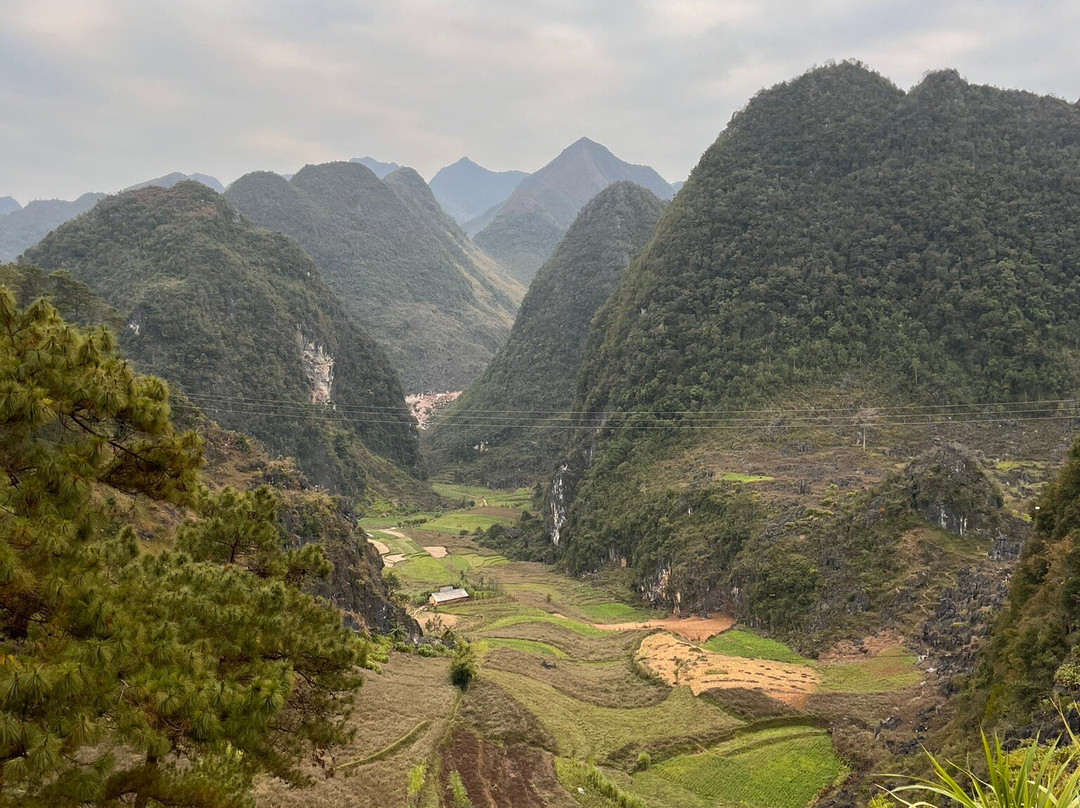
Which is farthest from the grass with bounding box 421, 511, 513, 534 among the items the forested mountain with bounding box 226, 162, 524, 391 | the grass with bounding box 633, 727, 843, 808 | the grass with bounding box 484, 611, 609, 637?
the forested mountain with bounding box 226, 162, 524, 391

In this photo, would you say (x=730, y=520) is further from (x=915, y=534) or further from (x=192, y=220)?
(x=192, y=220)

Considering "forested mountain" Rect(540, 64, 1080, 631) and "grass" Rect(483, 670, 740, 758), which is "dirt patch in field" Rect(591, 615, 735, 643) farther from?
"grass" Rect(483, 670, 740, 758)

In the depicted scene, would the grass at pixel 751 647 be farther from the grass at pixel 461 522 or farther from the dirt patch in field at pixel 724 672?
the grass at pixel 461 522

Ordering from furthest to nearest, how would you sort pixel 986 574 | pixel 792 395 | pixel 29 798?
pixel 792 395
pixel 986 574
pixel 29 798

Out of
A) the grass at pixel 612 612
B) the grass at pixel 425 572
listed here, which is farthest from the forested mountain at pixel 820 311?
the grass at pixel 425 572

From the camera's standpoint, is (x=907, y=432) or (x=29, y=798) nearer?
(x=29, y=798)

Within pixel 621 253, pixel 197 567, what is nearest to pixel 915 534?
pixel 197 567

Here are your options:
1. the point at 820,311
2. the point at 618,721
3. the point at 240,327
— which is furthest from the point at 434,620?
the point at 240,327

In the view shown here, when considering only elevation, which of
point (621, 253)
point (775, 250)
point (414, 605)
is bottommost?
point (414, 605)
